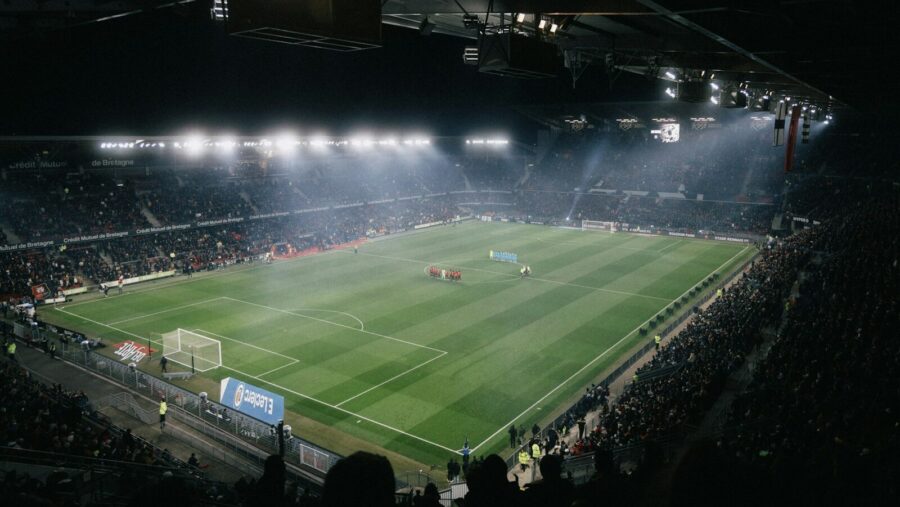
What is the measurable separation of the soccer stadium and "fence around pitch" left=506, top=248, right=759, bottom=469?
159 mm

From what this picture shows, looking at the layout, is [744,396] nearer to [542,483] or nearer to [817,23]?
[817,23]

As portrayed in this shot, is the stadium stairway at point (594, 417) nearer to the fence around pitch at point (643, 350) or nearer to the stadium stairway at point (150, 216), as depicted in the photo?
the fence around pitch at point (643, 350)

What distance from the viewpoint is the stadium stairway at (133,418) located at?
61.5ft

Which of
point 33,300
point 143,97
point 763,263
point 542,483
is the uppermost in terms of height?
point 143,97

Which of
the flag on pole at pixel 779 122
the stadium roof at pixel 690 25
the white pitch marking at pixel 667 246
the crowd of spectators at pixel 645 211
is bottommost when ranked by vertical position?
the white pitch marking at pixel 667 246

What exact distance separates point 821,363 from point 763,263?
25.0 m

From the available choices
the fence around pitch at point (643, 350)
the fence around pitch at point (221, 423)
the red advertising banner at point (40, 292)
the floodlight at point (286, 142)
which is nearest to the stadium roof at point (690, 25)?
the fence around pitch at point (643, 350)

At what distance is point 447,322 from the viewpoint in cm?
3412

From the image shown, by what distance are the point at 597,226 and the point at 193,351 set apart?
176 ft

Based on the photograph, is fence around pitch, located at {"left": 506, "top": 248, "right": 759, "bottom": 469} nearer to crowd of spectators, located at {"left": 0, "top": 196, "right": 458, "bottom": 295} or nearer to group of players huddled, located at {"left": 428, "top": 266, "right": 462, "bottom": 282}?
group of players huddled, located at {"left": 428, "top": 266, "right": 462, "bottom": 282}

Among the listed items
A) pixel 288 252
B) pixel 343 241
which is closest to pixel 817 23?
pixel 288 252

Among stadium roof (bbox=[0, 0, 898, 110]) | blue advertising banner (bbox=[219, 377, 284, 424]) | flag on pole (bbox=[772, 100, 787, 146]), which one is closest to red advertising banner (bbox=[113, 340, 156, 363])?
blue advertising banner (bbox=[219, 377, 284, 424])

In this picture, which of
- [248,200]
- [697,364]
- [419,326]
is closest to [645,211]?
[248,200]

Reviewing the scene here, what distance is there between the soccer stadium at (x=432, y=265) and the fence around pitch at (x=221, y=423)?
0.16m
